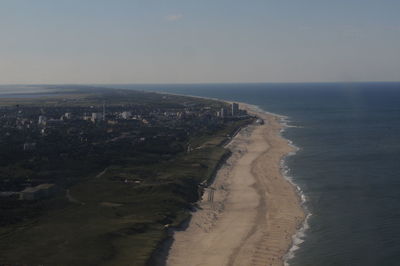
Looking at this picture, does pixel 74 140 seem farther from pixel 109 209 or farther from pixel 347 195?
pixel 347 195

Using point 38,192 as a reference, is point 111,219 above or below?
below

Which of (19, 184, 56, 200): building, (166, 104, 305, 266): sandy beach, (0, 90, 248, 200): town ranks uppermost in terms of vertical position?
(0, 90, 248, 200): town

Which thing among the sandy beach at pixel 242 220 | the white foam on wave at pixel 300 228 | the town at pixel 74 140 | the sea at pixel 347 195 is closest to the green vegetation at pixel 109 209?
the town at pixel 74 140

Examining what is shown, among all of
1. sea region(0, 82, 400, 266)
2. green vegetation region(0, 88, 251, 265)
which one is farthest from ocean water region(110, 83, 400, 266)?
green vegetation region(0, 88, 251, 265)

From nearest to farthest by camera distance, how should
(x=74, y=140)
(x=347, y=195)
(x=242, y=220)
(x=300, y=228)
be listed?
(x=300, y=228)
(x=242, y=220)
(x=347, y=195)
(x=74, y=140)

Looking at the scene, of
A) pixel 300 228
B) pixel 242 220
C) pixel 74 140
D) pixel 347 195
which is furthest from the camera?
pixel 74 140

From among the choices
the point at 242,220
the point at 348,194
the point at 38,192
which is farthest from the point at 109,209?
the point at 348,194

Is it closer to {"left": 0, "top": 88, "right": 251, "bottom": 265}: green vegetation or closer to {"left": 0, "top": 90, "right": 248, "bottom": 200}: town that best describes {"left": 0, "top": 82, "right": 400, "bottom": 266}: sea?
{"left": 0, "top": 88, "right": 251, "bottom": 265}: green vegetation
